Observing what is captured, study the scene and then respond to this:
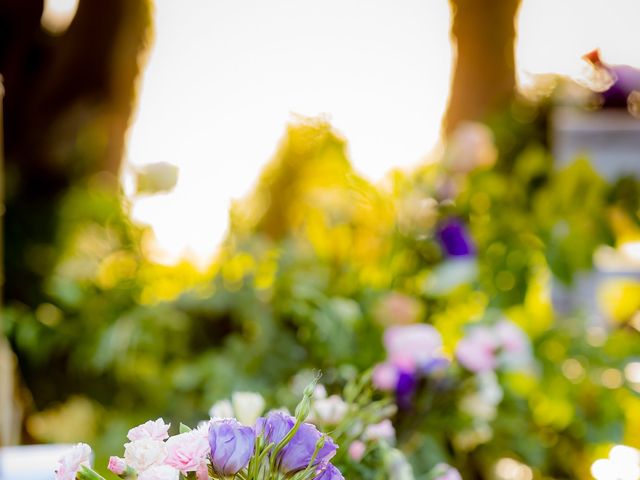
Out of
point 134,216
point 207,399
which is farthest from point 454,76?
point 207,399

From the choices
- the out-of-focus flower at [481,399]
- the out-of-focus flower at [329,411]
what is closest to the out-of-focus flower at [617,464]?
the out-of-focus flower at [481,399]

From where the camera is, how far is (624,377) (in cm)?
82

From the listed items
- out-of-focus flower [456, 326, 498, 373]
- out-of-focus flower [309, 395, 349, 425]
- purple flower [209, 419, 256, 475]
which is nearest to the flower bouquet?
purple flower [209, 419, 256, 475]

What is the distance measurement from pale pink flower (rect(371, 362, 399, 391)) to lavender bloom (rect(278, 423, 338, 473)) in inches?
13.5

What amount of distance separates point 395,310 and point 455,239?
0.35 feet

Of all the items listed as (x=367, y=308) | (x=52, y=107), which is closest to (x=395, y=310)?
(x=367, y=308)

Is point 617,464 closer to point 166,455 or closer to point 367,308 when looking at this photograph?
point 367,308

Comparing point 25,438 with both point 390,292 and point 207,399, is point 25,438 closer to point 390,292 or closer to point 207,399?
point 207,399

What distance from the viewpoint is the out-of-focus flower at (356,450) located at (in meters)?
0.39

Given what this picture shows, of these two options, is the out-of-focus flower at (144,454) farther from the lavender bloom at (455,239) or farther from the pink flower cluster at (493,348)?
the lavender bloom at (455,239)

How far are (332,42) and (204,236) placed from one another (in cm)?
38

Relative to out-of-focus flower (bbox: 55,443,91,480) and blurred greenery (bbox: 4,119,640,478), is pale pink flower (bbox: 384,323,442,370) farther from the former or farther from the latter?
out-of-focus flower (bbox: 55,443,91,480)

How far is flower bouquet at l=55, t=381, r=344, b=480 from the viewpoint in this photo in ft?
0.79

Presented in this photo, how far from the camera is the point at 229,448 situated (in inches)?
9.5
